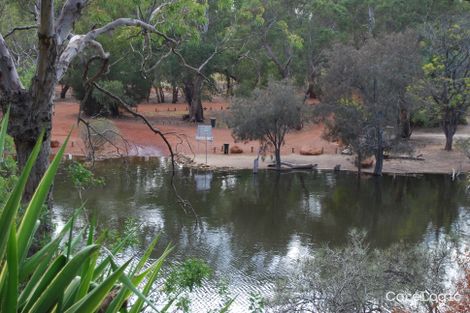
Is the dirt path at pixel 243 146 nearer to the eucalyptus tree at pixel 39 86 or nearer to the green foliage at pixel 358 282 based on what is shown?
the green foliage at pixel 358 282

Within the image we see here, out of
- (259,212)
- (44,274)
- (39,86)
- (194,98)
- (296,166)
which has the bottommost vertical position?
(259,212)

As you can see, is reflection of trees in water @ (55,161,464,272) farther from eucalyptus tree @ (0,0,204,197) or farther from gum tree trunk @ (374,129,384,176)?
eucalyptus tree @ (0,0,204,197)

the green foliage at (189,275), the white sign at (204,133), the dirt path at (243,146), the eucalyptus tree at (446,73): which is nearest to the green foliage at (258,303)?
the green foliage at (189,275)

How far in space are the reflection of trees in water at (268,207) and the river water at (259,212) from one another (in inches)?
1.1

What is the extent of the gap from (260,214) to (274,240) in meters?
2.60

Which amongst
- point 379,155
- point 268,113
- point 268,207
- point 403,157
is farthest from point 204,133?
point 403,157

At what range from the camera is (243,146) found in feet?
90.6

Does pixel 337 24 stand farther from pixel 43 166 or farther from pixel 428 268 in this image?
pixel 43 166

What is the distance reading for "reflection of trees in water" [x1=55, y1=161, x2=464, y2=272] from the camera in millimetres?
14203

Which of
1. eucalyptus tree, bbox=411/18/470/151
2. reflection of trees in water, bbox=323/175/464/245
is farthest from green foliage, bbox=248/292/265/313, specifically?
eucalyptus tree, bbox=411/18/470/151

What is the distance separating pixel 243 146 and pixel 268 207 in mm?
10231

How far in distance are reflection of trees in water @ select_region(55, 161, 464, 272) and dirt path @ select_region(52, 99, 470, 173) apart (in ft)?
5.63

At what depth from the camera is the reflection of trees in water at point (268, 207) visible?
14203 mm

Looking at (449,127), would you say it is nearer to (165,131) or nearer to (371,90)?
(371,90)
